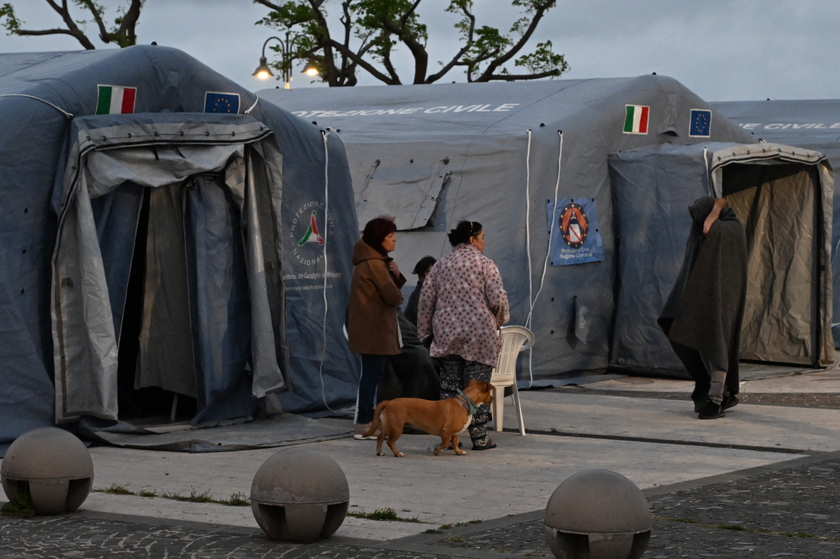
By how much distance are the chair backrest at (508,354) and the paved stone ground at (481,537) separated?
104 inches

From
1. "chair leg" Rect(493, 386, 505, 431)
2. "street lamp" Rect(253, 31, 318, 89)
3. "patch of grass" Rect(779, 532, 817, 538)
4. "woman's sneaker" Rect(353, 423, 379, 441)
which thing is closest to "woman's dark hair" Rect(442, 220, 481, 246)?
"chair leg" Rect(493, 386, 505, 431)

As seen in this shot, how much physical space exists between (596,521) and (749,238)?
10.3 metres

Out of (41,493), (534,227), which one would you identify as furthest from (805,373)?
(41,493)

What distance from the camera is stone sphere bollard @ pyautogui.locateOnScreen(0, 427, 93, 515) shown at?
20.9ft

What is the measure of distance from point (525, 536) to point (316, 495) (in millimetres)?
1001

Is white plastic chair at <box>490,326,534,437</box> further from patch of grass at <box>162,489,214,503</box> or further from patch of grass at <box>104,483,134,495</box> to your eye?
patch of grass at <box>104,483,134,495</box>

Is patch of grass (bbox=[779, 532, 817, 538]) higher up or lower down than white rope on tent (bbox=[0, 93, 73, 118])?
lower down

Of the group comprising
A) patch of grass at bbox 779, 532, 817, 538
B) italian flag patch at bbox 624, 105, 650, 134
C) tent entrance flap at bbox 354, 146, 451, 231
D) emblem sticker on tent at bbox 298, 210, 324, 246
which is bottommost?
patch of grass at bbox 779, 532, 817, 538

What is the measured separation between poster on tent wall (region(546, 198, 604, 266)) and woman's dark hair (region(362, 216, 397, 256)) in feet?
Result: 13.3

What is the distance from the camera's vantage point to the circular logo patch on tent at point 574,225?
43.4ft

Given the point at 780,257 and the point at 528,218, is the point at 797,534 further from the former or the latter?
the point at 780,257

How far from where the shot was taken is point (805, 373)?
14.0 m

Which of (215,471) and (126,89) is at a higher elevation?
(126,89)

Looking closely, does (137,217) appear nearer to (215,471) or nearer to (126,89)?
(126,89)
